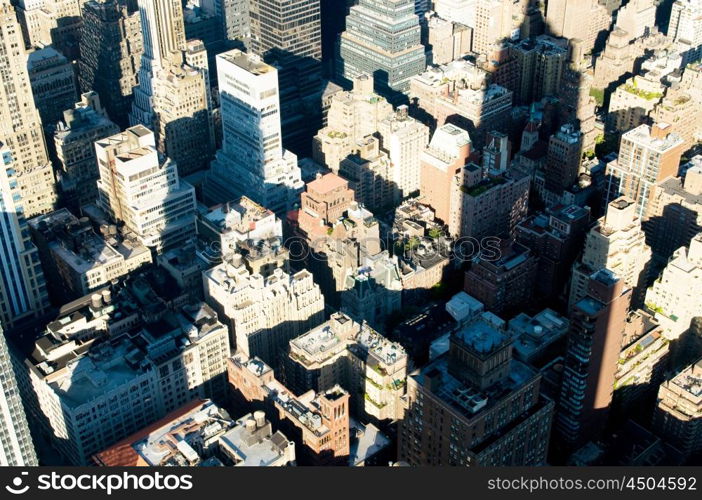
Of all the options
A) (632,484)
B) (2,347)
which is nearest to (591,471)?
(632,484)

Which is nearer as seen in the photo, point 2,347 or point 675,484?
point 675,484

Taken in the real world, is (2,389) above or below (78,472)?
below

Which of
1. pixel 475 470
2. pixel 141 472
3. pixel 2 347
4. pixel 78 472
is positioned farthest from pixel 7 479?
pixel 475 470

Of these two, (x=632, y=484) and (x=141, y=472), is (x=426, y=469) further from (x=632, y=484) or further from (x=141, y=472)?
(x=141, y=472)

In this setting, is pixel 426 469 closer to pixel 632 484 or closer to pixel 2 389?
pixel 632 484

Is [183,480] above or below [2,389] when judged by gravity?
above

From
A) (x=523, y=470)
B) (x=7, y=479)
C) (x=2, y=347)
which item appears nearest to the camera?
(x=7, y=479)

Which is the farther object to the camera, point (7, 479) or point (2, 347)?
point (2, 347)

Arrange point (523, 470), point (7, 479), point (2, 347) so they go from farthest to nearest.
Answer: point (2, 347) < point (523, 470) < point (7, 479)

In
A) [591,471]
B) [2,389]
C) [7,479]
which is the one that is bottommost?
[2,389]
